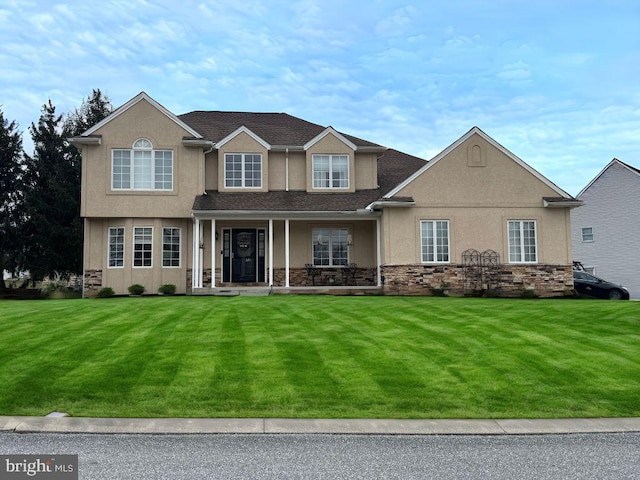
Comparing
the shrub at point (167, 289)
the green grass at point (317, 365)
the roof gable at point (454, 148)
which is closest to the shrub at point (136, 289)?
A: the shrub at point (167, 289)

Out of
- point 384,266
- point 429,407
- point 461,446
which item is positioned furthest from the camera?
point 384,266

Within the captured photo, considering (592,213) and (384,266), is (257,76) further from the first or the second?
(592,213)

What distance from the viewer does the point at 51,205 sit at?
2908cm

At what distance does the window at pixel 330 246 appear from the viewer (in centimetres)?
2291

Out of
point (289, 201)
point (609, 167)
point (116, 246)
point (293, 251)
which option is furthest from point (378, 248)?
point (609, 167)

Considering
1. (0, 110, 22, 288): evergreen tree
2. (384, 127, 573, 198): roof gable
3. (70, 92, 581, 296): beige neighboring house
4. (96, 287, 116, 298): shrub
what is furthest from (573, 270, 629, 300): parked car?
(0, 110, 22, 288): evergreen tree

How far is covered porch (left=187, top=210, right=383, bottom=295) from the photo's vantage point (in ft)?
70.9

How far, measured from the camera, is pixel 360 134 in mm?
27469

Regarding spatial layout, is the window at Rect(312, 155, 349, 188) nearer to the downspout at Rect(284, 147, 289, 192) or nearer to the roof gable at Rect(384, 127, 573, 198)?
the downspout at Rect(284, 147, 289, 192)

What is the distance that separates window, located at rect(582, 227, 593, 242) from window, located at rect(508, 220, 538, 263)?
12853mm

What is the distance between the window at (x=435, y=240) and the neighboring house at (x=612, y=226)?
12.4 meters

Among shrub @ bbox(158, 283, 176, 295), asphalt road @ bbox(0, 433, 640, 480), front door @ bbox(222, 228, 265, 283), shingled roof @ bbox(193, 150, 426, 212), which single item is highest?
shingled roof @ bbox(193, 150, 426, 212)

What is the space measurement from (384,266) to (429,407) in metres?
14.0

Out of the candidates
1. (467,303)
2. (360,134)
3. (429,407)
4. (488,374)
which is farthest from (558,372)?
(360,134)
